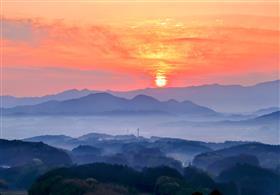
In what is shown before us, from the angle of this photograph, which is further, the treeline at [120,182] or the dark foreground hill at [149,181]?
the dark foreground hill at [149,181]

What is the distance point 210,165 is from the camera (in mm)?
187875

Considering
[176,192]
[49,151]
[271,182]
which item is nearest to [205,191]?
[176,192]

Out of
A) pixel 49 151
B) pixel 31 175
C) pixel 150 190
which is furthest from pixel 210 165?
pixel 150 190

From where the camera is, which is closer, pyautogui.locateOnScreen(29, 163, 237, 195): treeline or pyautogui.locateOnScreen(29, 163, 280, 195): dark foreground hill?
pyautogui.locateOnScreen(29, 163, 237, 195): treeline

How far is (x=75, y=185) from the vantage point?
107m

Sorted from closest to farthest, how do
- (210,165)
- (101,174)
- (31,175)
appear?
(101,174) → (31,175) → (210,165)

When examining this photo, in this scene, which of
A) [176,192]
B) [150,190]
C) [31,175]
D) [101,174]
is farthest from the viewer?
[31,175]

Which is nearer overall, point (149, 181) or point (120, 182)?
point (120, 182)

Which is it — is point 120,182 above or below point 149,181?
below

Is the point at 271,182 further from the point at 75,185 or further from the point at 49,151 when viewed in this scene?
the point at 49,151

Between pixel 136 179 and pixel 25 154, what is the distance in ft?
263

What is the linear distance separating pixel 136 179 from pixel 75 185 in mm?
20950

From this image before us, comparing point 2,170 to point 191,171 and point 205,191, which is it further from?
point 205,191

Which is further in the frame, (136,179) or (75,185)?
(136,179)
